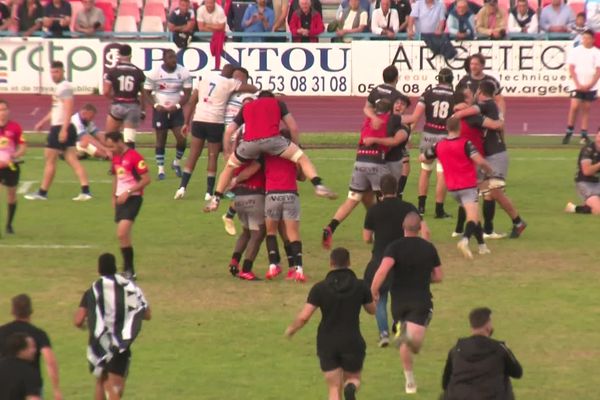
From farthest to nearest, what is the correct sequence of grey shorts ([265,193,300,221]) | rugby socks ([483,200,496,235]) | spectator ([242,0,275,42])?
spectator ([242,0,275,42])
rugby socks ([483,200,496,235])
grey shorts ([265,193,300,221])

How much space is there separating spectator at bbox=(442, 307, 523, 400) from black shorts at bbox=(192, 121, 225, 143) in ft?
43.0

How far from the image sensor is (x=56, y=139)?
23859mm

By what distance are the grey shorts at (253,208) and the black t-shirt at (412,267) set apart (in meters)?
4.88

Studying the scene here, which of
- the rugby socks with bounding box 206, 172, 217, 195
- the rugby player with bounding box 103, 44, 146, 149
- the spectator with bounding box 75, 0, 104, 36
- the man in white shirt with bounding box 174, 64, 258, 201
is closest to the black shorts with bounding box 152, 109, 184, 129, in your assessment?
the rugby player with bounding box 103, 44, 146, 149

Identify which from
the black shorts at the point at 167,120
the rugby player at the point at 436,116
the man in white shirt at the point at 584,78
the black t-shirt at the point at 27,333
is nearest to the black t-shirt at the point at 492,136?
the rugby player at the point at 436,116

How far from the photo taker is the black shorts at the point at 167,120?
86.2 feet

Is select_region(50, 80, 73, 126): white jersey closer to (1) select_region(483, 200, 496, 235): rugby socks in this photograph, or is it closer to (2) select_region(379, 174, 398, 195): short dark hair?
(1) select_region(483, 200, 496, 235): rugby socks

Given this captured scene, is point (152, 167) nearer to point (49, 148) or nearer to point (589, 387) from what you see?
point (49, 148)

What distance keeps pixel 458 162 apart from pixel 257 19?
18.7 meters

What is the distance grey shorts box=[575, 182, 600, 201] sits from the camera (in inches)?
926

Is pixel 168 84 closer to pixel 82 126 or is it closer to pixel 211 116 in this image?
pixel 82 126

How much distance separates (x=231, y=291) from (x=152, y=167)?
10.4m

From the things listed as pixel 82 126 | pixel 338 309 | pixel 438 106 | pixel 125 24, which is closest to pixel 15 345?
pixel 338 309

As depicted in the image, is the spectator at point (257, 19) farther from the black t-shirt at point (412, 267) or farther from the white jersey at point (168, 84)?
the black t-shirt at point (412, 267)
